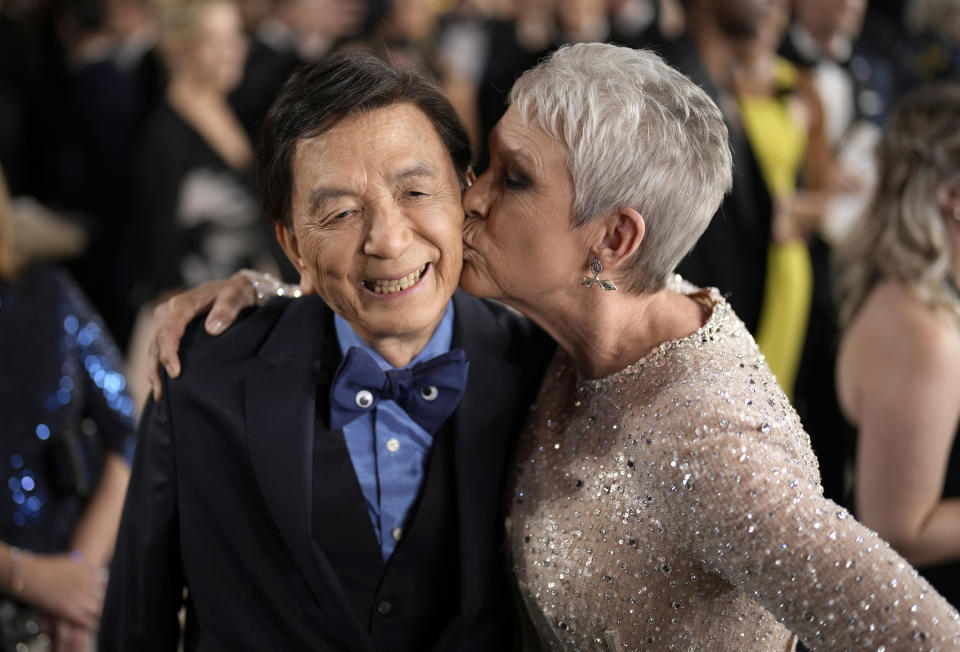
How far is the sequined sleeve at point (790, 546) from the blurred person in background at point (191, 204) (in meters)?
2.80

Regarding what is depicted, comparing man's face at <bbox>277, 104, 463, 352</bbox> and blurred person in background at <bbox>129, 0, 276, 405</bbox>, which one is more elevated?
man's face at <bbox>277, 104, 463, 352</bbox>

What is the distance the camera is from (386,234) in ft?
4.75

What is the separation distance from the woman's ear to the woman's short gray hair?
1 cm

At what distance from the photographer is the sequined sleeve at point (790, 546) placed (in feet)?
4.10

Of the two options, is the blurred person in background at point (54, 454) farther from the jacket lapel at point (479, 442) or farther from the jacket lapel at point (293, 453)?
the jacket lapel at point (479, 442)

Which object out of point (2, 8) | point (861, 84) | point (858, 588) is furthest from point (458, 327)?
point (2, 8)

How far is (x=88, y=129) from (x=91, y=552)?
9.92 ft

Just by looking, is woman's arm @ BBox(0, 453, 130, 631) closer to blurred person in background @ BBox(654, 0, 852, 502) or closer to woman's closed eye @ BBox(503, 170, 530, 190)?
woman's closed eye @ BBox(503, 170, 530, 190)

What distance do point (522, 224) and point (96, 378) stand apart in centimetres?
117

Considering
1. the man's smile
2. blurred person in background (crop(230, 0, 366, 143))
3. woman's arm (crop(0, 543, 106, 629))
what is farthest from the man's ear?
blurred person in background (crop(230, 0, 366, 143))

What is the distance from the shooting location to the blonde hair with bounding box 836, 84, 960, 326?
2184 millimetres

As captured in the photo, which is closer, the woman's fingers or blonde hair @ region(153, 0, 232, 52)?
the woman's fingers

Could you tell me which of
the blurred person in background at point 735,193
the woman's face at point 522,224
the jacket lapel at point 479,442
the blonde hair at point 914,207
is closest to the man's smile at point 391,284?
the woman's face at point 522,224

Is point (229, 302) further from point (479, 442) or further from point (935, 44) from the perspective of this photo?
point (935, 44)
